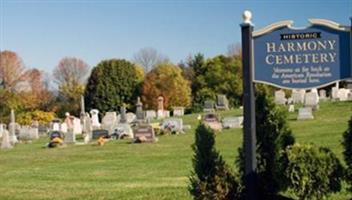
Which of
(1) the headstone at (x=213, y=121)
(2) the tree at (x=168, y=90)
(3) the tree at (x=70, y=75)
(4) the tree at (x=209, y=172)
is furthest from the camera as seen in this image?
(3) the tree at (x=70, y=75)

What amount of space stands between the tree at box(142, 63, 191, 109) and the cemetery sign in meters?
56.1

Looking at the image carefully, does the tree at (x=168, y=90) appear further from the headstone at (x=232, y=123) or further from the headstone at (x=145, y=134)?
the headstone at (x=145, y=134)

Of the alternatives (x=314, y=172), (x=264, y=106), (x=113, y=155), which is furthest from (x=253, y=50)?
(x=113, y=155)

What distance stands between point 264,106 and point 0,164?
15.2 meters

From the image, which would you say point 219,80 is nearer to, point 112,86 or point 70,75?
point 112,86

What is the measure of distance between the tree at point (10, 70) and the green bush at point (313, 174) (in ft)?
216

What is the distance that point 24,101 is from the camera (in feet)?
220

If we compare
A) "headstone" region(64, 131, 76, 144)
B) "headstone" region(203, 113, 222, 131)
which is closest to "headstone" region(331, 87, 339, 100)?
"headstone" region(203, 113, 222, 131)

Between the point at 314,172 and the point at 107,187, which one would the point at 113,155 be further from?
the point at 314,172

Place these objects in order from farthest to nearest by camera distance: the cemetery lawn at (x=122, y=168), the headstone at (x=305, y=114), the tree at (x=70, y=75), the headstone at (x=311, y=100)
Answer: the tree at (x=70, y=75)
the headstone at (x=311, y=100)
the headstone at (x=305, y=114)
the cemetery lawn at (x=122, y=168)

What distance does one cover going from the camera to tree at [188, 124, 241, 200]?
26.0ft

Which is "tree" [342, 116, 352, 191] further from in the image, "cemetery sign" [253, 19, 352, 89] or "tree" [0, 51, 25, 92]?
"tree" [0, 51, 25, 92]

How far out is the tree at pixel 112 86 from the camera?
68375 mm

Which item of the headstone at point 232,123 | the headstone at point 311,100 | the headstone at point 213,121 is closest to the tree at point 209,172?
the headstone at point 213,121
